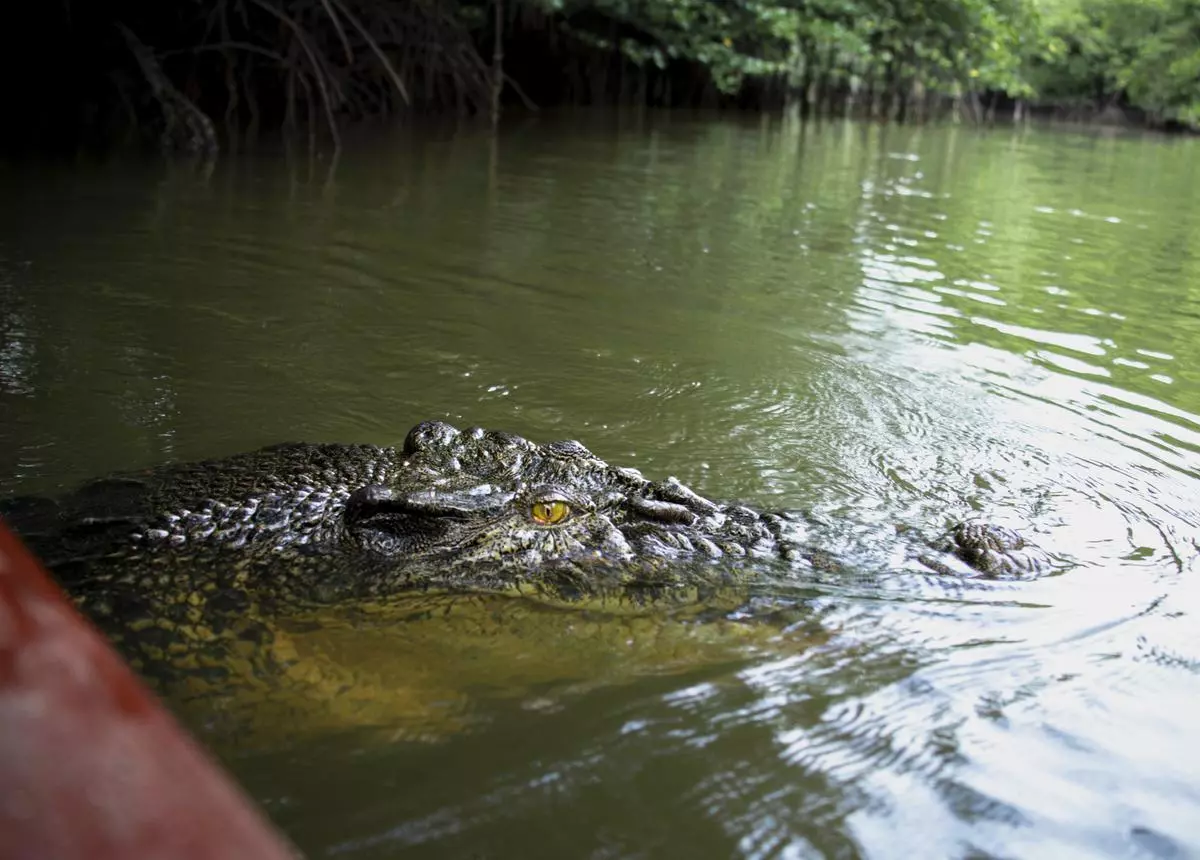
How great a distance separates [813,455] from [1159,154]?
72.1 feet

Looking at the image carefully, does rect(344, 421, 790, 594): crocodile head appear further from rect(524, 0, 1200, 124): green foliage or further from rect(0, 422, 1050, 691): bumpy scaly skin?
rect(524, 0, 1200, 124): green foliage

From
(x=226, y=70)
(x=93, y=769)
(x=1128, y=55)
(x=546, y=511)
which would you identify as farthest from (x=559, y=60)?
(x=93, y=769)

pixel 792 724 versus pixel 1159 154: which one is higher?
pixel 1159 154

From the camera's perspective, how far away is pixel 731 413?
504 centimetres

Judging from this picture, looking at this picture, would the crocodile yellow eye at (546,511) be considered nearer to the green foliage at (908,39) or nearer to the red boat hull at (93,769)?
the red boat hull at (93,769)

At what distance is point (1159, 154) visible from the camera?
73.2ft

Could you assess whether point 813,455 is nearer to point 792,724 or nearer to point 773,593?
point 773,593

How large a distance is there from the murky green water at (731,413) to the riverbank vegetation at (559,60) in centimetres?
281

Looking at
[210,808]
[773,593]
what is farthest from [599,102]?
[210,808]

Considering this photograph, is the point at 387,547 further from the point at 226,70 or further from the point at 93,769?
the point at 226,70

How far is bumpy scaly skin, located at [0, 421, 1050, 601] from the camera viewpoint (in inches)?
118

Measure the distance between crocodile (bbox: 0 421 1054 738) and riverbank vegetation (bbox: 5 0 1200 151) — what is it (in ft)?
33.1

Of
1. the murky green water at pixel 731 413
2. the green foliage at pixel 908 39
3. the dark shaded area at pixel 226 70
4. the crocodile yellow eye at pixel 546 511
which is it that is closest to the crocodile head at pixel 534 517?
the crocodile yellow eye at pixel 546 511

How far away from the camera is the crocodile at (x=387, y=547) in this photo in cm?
279
